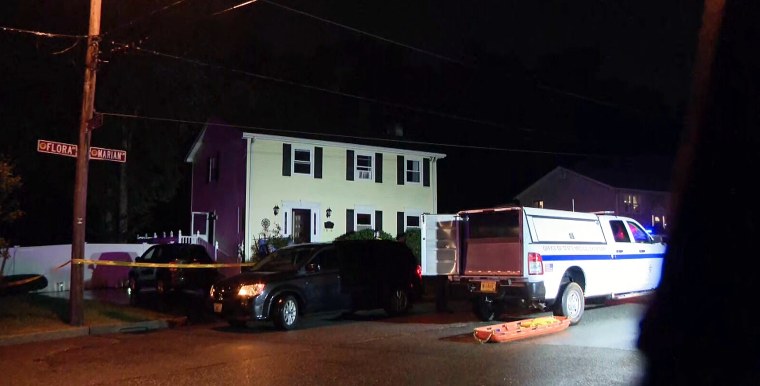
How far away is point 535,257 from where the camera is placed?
12539 millimetres

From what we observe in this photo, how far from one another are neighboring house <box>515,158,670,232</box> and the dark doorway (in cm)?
1691

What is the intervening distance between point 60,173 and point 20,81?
4751 mm

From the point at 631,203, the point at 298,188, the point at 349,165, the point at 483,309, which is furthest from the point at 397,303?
the point at 631,203

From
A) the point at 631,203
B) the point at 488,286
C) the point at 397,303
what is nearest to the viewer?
the point at 488,286

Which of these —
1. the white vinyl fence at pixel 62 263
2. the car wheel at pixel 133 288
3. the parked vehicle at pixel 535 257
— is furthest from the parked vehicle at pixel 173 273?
the parked vehicle at pixel 535 257

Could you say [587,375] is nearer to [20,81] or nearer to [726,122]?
[726,122]

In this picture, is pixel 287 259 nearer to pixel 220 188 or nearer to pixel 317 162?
pixel 317 162

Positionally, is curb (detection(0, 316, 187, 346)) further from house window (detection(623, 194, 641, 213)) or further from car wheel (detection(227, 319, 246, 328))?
house window (detection(623, 194, 641, 213))

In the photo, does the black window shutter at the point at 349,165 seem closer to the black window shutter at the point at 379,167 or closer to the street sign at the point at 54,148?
the black window shutter at the point at 379,167

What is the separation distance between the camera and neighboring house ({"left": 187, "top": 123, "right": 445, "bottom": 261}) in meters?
26.6

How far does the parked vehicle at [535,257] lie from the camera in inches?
498

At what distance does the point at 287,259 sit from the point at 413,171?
17240 mm

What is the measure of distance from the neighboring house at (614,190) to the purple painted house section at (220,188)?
19.6 meters

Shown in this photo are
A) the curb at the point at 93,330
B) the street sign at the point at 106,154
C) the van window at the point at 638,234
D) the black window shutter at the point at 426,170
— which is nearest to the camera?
the curb at the point at 93,330
